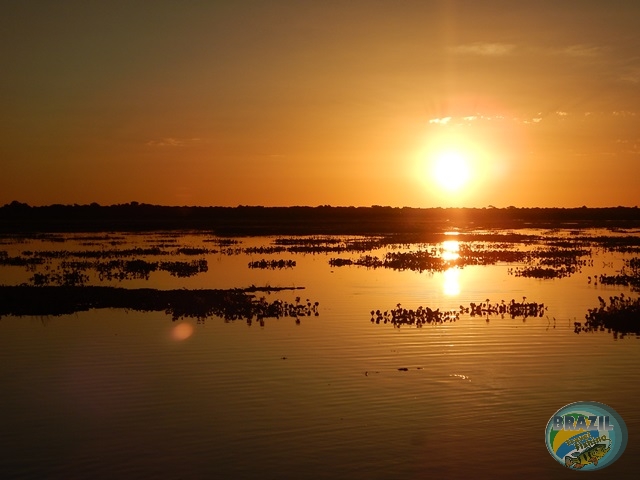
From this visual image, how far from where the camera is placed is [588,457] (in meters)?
10.6

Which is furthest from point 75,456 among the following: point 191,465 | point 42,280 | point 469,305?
point 42,280

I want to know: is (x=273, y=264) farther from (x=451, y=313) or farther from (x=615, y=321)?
(x=615, y=321)

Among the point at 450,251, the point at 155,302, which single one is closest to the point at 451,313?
the point at 155,302

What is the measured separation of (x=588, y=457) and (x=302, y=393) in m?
5.46

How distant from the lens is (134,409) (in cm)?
1321

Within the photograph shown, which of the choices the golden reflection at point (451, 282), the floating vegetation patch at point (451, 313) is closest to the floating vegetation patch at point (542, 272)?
the golden reflection at point (451, 282)

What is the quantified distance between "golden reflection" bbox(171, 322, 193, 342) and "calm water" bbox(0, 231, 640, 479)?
0.28ft

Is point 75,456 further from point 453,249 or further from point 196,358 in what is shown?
point 453,249

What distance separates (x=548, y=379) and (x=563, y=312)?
9442 millimetres

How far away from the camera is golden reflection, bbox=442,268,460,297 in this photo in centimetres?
2925

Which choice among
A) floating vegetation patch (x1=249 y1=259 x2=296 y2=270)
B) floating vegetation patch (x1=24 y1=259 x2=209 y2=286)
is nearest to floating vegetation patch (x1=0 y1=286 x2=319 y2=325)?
floating vegetation patch (x1=24 y1=259 x2=209 y2=286)

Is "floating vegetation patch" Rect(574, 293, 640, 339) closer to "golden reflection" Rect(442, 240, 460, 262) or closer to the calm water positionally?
the calm water

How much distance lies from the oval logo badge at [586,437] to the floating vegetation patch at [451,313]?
32.5ft

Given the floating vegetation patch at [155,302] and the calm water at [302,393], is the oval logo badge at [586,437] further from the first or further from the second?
the floating vegetation patch at [155,302]
